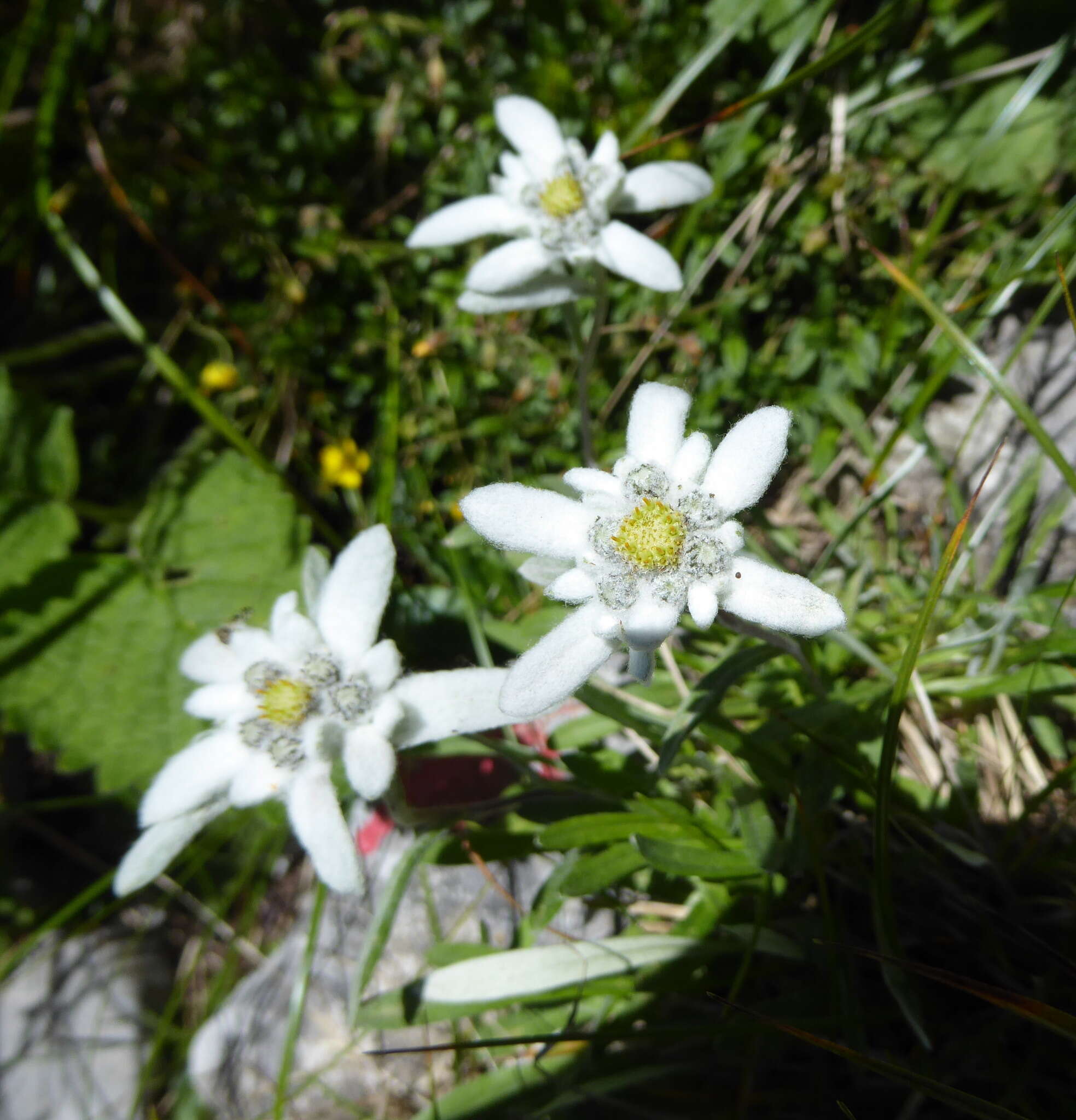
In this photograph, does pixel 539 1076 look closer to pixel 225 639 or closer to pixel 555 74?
pixel 225 639

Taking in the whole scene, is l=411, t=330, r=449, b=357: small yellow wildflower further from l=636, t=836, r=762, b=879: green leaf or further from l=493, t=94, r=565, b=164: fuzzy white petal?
l=636, t=836, r=762, b=879: green leaf

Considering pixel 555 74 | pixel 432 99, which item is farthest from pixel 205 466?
pixel 555 74

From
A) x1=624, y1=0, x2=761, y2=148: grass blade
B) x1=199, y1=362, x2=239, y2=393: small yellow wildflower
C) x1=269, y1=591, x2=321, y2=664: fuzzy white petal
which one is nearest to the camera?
x1=269, y1=591, x2=321, y2=664: fuzzy white petal

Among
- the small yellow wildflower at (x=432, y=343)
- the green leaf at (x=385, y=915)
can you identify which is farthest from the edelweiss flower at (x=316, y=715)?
the small yellow wildflower at (x=432, y=343)

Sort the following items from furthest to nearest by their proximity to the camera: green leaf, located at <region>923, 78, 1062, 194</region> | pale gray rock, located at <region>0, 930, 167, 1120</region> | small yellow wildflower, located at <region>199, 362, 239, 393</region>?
pale gray rock, located at <region>0, 930, 167, 1120</region> < small yellow wildflower, located at <region>199, 362, 239, 393</region> < green leaf, located at <region>923, 78, 1062, 194</region>

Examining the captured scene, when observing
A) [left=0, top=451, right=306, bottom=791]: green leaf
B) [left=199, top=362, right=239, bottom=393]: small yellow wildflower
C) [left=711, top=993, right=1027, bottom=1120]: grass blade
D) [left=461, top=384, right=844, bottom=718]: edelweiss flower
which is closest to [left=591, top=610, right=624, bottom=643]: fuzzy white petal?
[left=461, top=384, right=844, bottom=718]: edelweiss flower

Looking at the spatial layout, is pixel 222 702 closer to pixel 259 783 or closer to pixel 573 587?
pixel 259 783

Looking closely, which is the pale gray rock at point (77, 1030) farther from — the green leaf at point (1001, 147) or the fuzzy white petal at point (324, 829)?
the green leaf at point (1001, 147)

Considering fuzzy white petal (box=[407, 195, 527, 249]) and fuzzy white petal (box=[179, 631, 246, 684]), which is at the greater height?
fuzzy white petal (box=[407, 195, 527, 249])
